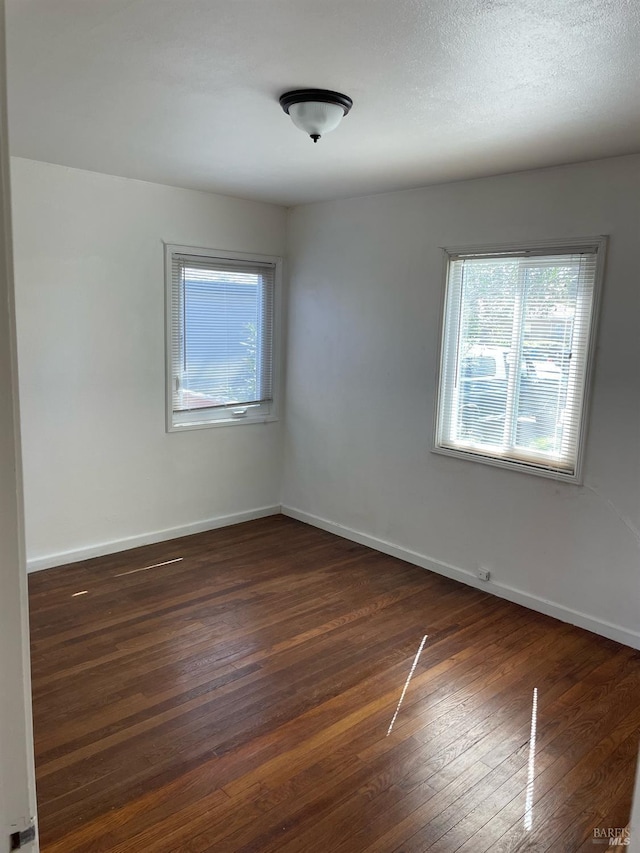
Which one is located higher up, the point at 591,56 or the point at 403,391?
the point at 591,56

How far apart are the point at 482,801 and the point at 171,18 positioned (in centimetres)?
276

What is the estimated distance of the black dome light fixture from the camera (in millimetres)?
2311

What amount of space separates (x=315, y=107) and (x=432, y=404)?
7.13 ft

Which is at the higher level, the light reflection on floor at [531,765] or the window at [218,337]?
the window at [218,337]

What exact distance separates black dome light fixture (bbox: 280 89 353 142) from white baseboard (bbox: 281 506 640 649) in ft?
9.26

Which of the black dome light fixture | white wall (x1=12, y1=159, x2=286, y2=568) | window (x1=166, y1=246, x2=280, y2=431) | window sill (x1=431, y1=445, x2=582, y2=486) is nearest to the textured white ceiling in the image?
the black dome light fixture

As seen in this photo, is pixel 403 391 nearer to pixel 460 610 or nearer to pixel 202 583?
pixel 460 610

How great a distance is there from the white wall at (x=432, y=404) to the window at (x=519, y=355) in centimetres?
9

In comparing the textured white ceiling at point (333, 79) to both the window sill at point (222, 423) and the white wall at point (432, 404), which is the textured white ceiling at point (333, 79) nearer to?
the white wall at point (432, 404)

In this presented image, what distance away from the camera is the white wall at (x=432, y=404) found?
10.4ft

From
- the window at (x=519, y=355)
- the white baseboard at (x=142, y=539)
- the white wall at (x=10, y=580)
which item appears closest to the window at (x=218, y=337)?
the white baseboard at (x=142, y=539)

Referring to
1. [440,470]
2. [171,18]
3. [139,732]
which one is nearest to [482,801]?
[139,732]

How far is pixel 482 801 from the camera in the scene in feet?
7.07

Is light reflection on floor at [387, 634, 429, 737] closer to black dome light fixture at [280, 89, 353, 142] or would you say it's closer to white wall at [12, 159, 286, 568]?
white wall at [12, 159, 286, 568]
